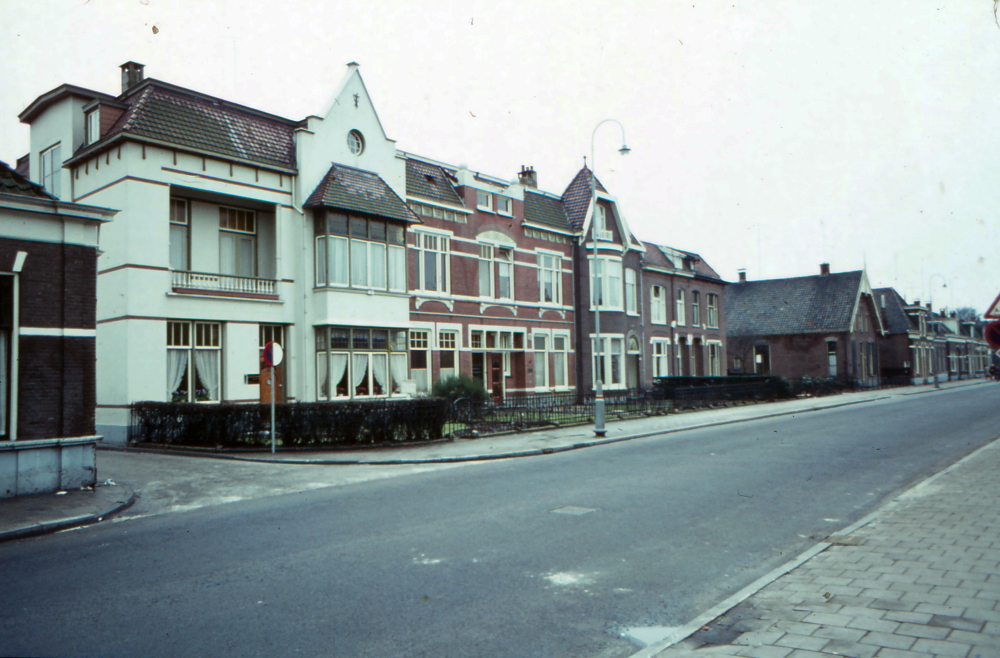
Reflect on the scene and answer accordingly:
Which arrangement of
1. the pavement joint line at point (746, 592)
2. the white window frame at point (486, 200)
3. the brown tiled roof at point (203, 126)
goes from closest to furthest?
the pavement joint line at point (746, 592) < the brown tiled roof at point (203, 126) < the white window frame at point (486, 200)

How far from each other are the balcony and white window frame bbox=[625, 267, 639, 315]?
20401 millimetres

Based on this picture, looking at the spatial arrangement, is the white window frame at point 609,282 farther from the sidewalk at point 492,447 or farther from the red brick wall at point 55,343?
the red brick wall at point 55,343

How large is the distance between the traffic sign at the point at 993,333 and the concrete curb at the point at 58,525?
1144cm

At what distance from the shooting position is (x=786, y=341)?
5791cm

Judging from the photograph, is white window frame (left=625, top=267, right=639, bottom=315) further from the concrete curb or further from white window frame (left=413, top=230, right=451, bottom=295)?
the concrete curb

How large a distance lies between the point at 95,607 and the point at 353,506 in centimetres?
453

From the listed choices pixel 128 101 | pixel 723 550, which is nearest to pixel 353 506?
pixel 723 550

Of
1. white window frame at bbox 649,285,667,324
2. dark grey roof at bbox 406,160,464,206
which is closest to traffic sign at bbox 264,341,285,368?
dark grey roof at bbox 406,160,464,206

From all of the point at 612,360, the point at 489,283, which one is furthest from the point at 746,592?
the point at 612,360

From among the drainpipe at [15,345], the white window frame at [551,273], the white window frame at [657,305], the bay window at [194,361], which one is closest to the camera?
the drainpipe at [15,345]

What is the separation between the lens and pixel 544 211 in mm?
35312

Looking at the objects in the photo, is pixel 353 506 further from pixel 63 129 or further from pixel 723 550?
pixel 63 129

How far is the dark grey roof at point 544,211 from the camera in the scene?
3425 cm

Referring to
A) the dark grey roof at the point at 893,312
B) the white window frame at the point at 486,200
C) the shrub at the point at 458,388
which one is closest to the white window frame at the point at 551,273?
the white window frame at the point at 486,200
